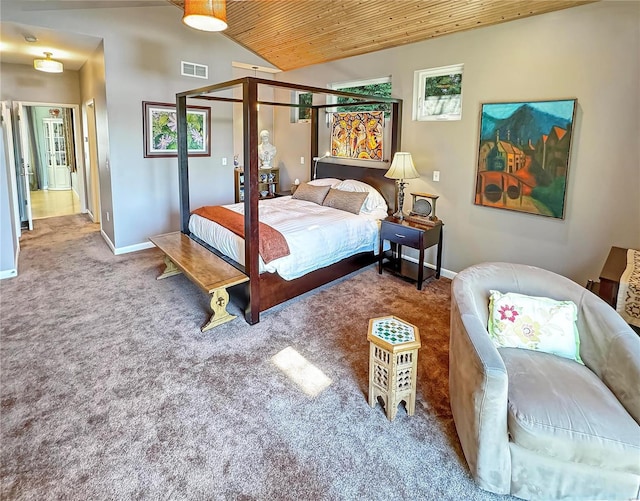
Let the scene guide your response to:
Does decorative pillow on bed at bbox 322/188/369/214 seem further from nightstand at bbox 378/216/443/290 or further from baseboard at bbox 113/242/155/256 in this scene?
baseboard at bbox 113/242/155/256

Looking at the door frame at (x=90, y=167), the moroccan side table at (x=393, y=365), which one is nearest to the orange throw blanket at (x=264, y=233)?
the moroccan side table at (x=393, y=365)

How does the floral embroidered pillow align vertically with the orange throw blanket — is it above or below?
below

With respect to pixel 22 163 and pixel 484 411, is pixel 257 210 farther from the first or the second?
pixel 22 163

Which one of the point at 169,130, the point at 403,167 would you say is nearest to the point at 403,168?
the point at 403,167

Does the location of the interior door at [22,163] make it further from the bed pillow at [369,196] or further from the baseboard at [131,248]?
the bed pillow at [369,196]

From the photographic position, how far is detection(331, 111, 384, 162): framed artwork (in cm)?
526

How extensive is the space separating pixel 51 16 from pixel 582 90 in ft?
18.2

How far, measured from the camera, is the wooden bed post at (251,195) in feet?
9.99

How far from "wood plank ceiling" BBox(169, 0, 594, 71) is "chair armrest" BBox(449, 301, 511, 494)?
318cm

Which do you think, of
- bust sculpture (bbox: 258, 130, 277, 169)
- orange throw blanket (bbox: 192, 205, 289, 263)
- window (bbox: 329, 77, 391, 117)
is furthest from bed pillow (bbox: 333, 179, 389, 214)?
bust sculpture (bbox: 258, 130, 277, 169)

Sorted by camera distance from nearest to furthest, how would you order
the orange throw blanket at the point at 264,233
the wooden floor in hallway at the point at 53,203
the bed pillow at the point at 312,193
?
the orange throw blanket at the point at 264,233, the bed pillow at the point at 312,193, the wooden floor in hallway at the point at 53,203

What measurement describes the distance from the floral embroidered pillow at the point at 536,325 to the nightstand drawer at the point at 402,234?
1.88m

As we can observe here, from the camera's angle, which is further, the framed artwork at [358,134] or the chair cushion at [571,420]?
the framed artwork at [358,134]

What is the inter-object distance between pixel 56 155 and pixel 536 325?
1227cm
